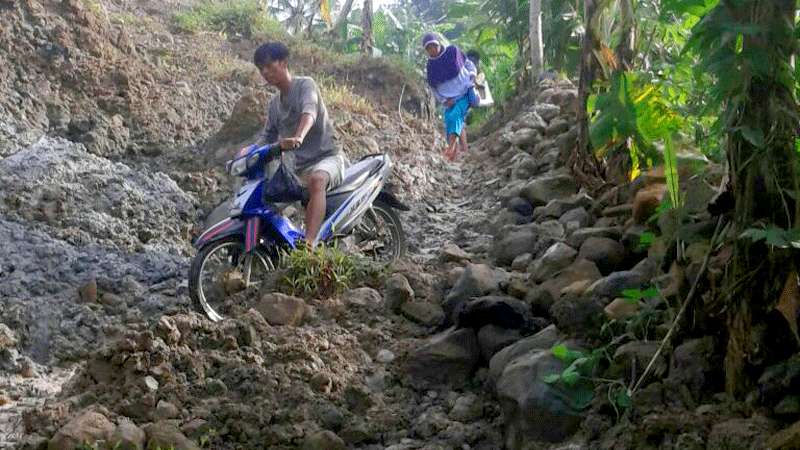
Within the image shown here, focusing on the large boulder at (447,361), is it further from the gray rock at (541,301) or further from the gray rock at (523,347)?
the gray rock at (541,301)

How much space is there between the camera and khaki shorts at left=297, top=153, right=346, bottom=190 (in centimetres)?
676

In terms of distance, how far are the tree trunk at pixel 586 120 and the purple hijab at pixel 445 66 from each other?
11.4ft

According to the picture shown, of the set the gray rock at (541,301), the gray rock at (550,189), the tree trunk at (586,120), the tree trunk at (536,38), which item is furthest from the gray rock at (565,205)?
the tree trunk at (536,38)

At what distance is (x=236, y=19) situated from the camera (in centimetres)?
1664

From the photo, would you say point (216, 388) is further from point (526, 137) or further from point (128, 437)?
point (526, 137)

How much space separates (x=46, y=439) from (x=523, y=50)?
13.9 metres

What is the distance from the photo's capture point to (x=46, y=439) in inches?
160

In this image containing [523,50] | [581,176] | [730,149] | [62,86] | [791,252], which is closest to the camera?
[791,252]

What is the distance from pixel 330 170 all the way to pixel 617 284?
267 centimetres

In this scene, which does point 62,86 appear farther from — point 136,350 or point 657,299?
point 657,299

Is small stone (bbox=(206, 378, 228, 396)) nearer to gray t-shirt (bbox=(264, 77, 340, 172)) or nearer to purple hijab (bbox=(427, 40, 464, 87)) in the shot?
gray t-shirt (bbox=(264, 77, 340, 172))

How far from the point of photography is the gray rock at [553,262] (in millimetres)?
5574

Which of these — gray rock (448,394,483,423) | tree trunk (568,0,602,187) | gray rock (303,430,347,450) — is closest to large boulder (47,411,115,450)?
gray rock (303,430,347,450)

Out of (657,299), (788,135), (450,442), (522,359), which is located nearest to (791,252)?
(788,135)
